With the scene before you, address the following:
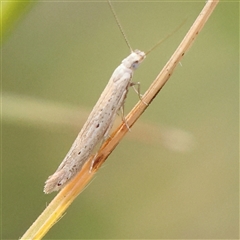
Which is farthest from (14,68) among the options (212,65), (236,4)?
(236,4)

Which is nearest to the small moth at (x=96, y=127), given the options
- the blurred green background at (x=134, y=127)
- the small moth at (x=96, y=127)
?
the small moth at (x=96, y=127)

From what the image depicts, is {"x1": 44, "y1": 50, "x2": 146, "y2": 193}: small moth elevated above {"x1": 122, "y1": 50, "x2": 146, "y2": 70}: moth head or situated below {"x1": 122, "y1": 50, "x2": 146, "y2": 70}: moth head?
below

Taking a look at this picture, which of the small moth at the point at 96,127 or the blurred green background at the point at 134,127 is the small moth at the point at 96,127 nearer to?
the small moth at the point at 96,127

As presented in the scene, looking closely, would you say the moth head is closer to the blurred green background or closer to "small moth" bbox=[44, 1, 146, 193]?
"small moth" bbox=[44, 1, 146, 193]

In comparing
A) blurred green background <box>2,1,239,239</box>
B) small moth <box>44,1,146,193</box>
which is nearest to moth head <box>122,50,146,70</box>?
small moth <box>44,1,146,193</box>

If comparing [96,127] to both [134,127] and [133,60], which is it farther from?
[134,127]

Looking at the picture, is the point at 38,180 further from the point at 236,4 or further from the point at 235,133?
the point at 236,4

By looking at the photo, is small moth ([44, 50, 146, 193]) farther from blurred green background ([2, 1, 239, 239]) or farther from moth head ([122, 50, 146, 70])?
blurred green background ([2, 1, 239, 239])

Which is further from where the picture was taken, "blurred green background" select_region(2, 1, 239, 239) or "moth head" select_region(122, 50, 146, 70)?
"blurred green background" select_region(2, 1, 239, 239)
